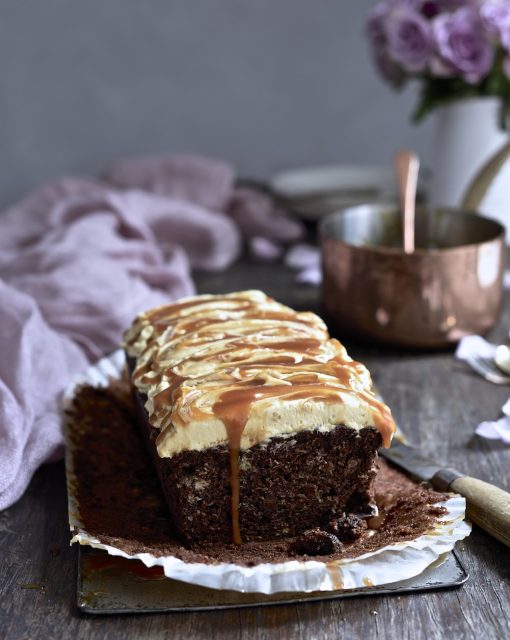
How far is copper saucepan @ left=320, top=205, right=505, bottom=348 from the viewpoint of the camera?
6.02 ft

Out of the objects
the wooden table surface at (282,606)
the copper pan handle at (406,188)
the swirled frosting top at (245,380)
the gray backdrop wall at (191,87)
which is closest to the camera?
the wooden table surface at (282,606)

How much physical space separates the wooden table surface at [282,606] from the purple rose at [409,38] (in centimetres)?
109

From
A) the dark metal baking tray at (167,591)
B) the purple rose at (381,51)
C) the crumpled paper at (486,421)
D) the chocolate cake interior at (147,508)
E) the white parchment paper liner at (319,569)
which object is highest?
the purple rose at (381,51)

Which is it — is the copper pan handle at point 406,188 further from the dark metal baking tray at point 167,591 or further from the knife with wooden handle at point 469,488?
the dark metal baking tray at point 167,591

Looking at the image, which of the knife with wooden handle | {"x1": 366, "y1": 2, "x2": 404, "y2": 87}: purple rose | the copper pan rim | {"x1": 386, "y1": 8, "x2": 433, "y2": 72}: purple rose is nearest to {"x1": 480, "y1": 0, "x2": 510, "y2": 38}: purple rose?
{"x1": 386, "y1": 8, "x2": 433, "y2": 72}: purple rose

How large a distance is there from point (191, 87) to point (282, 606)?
247 cm

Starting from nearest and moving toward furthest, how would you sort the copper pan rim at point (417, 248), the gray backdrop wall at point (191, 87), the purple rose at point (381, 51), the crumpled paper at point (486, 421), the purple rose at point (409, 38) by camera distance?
the crumpled paper at point (486, 421)
the copper pan rim at point (417, 248)
the purple rose at point (409, 38)
the purple rose at point (381, 51)
the gray backdrop wall at point (191, 87)

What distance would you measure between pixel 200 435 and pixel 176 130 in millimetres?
2308

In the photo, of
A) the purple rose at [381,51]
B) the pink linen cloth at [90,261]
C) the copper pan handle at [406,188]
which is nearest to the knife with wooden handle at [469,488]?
the pink linen cloth at [90,261]

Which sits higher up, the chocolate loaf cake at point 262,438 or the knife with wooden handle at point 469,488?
→ the chocolate loaf cake at point 262,438

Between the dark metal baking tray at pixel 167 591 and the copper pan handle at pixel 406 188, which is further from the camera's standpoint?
the copper pan handle at pixel 406 188

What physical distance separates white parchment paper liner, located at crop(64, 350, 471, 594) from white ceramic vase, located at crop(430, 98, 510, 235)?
1.27 meters

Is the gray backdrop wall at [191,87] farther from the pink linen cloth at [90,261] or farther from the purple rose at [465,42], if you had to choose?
the purple rose at [465,42]

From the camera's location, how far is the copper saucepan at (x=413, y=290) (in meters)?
1.83
